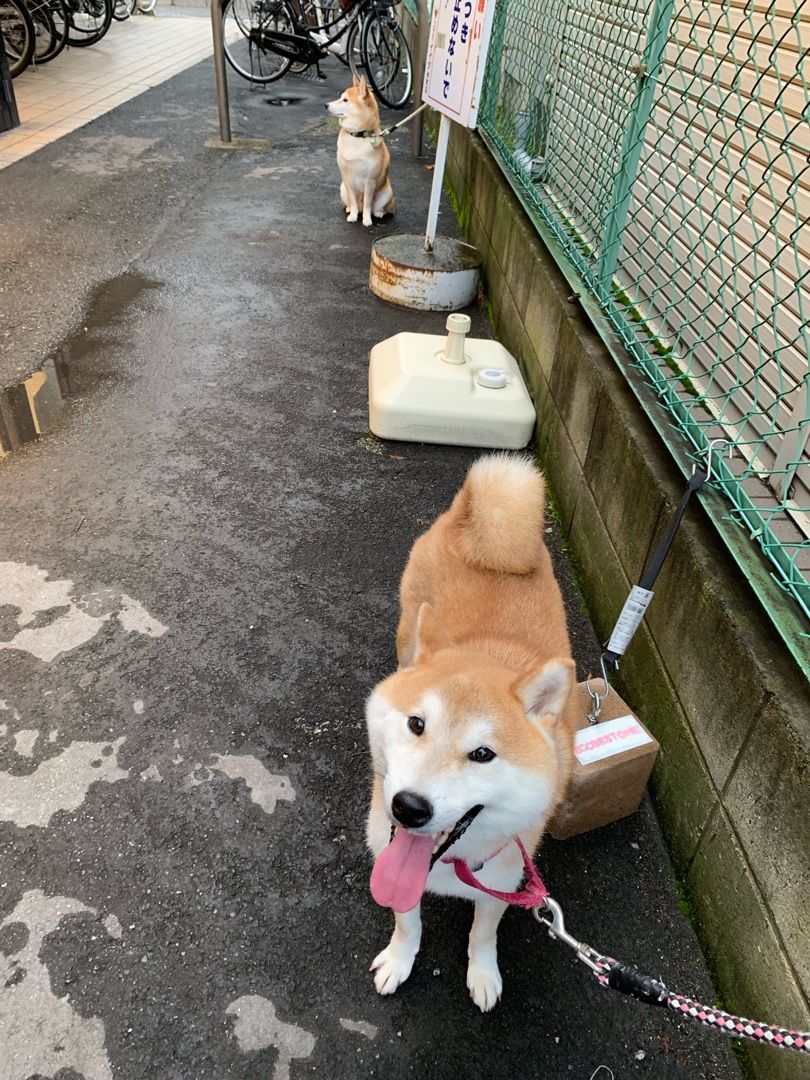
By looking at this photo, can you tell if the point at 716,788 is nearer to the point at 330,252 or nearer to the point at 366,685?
the point at 366,685

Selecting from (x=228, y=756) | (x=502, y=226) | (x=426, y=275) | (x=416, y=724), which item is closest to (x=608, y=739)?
(x=416, y=724)

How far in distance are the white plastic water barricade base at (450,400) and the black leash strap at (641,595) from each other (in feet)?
5.98

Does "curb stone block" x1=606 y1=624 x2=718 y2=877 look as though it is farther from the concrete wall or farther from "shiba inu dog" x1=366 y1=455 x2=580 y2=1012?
"shiba inu dog" x1=366 y1=455 x2=580 y2=1012

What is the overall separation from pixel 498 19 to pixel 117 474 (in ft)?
17.3

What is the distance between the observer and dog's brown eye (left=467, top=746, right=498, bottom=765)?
61.6 inches

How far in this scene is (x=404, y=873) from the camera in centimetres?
162

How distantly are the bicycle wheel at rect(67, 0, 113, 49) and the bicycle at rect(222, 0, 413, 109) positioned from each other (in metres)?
2.48

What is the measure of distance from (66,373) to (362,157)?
11.7ft

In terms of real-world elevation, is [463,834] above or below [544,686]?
below

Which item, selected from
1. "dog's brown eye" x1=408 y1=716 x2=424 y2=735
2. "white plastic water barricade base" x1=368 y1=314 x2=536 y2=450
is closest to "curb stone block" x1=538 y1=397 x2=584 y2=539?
"white plastic water barricade base" x1=368 y1=314 x2=536 y2=450

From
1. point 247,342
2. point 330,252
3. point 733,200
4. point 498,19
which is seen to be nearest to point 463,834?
point 733,200

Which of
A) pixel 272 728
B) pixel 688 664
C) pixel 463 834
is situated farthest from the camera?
pixel 272 728

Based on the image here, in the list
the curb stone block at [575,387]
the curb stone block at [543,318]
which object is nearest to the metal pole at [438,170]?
the curb stone block at [543,318]

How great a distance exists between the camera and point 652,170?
11.1 feet
